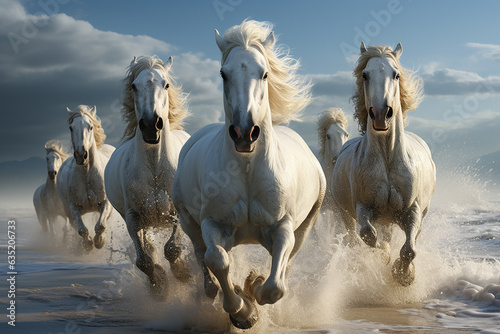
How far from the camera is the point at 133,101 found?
6.78 meters

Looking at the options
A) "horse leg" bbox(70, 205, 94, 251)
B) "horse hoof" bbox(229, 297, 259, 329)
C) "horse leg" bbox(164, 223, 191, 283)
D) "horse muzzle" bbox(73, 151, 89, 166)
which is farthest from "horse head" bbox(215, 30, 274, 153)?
"horse leg" bbox(70, 205, 94, 251)

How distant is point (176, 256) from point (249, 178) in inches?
76.9

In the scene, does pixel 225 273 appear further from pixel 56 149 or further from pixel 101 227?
pixel 56 149

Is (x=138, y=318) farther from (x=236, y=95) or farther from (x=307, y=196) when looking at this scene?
(x=236, y=95)

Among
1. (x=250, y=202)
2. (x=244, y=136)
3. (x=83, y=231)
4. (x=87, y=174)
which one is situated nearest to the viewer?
(x=244, y=136)

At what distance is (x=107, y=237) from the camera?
11000 mm

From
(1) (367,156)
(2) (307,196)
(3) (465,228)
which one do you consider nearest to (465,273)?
(1) (367,156)

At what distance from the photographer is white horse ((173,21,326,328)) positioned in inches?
156

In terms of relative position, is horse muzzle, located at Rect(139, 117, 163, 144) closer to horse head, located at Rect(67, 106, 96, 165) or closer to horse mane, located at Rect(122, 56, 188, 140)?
horse mane, located at Rect(122, 56, 188, 140)

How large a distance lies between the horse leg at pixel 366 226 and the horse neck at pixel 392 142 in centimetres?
60

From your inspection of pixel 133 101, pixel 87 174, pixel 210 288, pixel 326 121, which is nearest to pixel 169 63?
pixel 133 101

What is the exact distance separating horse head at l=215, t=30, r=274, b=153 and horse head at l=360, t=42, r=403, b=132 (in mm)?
1955

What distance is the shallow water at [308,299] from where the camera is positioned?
491 centimetres

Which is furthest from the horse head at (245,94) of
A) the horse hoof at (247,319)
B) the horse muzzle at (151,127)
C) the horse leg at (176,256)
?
the horse leg at (176,256)
